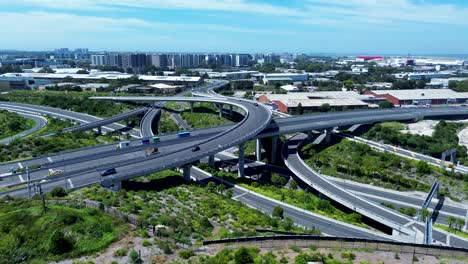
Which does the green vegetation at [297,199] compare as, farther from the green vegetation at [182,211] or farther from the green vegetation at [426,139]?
the green vegetation at [426,139]

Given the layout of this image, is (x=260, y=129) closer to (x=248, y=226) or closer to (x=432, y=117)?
(x=248, y=226)

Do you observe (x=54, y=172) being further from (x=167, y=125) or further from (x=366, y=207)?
(x=167, y=125)

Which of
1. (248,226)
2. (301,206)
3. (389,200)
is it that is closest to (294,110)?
(389,200)

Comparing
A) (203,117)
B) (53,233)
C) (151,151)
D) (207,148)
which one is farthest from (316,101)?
(53,233)

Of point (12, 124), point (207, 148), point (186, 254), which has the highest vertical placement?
point (186, 254)

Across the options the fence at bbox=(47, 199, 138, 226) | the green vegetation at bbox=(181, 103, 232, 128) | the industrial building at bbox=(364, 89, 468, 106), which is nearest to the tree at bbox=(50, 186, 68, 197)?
the fence at bbox=(47, 199, 138, 226)

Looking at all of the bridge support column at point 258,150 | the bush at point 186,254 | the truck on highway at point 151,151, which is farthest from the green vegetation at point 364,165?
the bush at point 186,254
